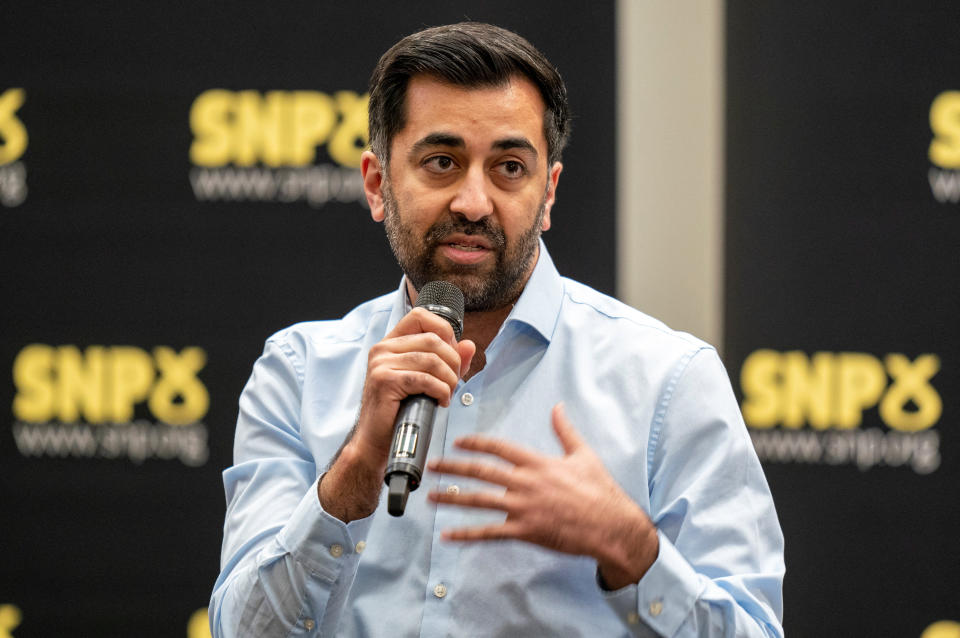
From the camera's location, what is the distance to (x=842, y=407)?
2496 mm

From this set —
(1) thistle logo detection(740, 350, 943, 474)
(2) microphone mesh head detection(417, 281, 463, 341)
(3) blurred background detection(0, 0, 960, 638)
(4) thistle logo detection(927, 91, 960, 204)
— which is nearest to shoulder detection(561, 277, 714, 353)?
(2) microphone mesh head detection(417, 281, 463, 341)

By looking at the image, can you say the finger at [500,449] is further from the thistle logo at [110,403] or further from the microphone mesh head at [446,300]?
the thistle logo at [110,403]

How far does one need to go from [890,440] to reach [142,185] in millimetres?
2005

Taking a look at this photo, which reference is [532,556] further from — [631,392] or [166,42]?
[166,42]

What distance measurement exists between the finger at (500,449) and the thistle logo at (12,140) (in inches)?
74.1

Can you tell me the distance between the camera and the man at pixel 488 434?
4.42 feet

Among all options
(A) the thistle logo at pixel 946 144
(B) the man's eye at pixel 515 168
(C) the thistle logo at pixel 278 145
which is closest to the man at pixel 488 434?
(B) the man's eye at pixel 515 168

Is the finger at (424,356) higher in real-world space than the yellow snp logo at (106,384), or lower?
higher

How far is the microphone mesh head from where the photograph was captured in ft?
4.48

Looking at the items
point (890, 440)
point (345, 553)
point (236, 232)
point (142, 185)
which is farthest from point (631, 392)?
point (142, 185)

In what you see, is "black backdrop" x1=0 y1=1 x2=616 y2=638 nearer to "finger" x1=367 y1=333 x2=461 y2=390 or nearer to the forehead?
the forehead

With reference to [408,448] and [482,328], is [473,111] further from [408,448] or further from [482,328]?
[408,448]

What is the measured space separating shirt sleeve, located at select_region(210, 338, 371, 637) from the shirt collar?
1.36ft

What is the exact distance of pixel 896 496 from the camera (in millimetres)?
2484
